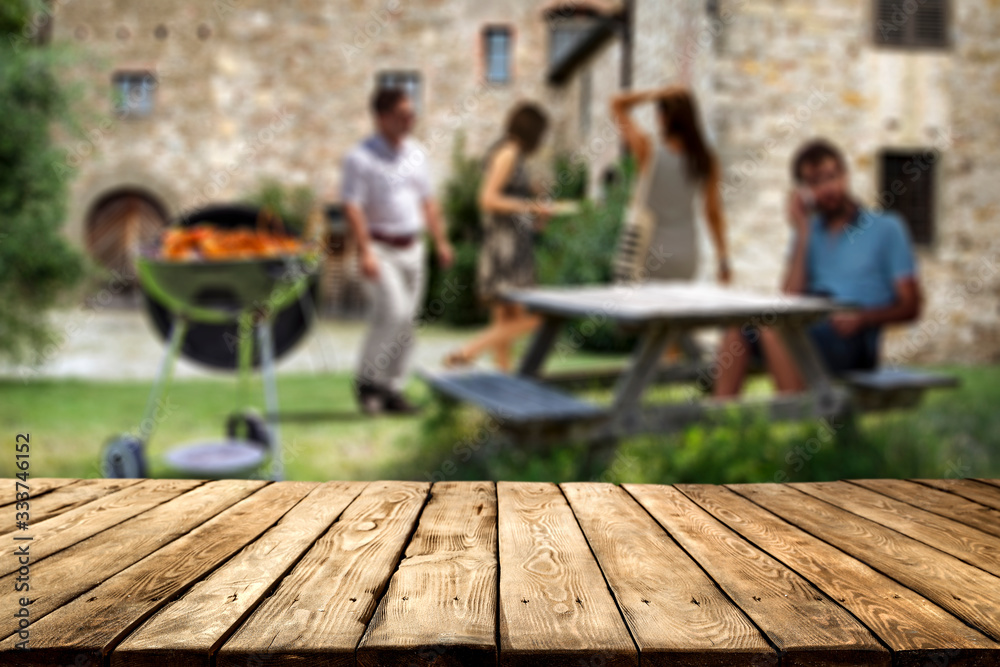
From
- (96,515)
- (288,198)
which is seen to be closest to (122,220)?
(288,198)

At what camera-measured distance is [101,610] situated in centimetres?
117

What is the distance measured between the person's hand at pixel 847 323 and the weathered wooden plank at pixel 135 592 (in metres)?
3.53

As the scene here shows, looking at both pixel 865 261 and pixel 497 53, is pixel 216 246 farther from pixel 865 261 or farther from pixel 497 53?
pixel 497 53

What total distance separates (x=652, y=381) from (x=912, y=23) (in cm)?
754

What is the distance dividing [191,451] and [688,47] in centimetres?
749

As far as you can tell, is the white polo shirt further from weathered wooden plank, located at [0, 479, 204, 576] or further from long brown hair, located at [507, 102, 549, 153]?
weathered wooden plank, located at [0, 479, 204, 576]

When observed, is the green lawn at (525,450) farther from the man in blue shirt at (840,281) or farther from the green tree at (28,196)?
the green tree at (28,196)

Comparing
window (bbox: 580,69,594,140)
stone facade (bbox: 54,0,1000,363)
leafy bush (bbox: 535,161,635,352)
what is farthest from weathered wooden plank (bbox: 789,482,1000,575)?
window (bbox: 580,69,594,140)

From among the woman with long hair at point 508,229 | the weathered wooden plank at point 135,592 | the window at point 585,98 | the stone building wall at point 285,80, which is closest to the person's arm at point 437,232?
the woman with long hair at point 508,229

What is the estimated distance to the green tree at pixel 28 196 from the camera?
6.91 metres

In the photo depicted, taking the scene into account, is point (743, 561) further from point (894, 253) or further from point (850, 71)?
point (850, 71)

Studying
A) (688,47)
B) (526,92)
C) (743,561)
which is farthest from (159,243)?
(526,92)

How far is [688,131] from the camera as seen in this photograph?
16.4ft

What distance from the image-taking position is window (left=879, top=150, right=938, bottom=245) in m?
9.81
